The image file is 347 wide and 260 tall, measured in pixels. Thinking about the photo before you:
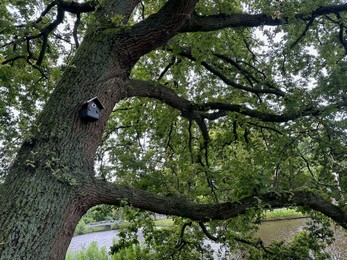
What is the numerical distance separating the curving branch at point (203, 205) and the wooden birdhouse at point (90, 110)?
52 cm

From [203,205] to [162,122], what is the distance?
2305 mm

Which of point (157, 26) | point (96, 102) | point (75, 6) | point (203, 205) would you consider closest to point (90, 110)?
point (96, 102)

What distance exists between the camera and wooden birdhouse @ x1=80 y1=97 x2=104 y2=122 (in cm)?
228

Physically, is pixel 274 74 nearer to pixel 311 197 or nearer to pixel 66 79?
pixel 311 197

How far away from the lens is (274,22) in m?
3.38

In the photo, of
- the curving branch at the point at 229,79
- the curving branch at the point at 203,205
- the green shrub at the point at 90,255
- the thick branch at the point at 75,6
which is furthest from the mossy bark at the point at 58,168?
the green shrub at the point at 90,255

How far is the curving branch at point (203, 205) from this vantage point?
2242 millimetres

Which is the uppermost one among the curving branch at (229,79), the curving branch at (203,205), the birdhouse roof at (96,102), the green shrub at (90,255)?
the curving branch at (229,79)

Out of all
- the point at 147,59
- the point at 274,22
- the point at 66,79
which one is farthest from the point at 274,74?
the point at 66,79

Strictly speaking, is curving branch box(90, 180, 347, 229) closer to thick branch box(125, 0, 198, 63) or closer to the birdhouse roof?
the birdhouse roof

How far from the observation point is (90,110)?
90.5 inches

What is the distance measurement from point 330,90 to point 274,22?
1.08 metres

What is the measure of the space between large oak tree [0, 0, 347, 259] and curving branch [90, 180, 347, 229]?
0.01 metres

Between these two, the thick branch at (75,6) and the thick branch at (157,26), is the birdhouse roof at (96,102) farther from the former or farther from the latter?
the thick branch at (75,6)
